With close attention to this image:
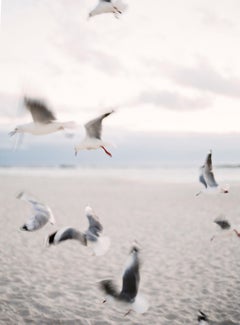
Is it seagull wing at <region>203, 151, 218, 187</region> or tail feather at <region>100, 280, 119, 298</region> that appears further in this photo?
seagull wing at <region>203, 151, 218, 187</region>

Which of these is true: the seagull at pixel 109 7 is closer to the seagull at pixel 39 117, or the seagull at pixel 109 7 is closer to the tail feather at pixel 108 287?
the seagull at pixel 39 117

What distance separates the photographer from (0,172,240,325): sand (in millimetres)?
2582

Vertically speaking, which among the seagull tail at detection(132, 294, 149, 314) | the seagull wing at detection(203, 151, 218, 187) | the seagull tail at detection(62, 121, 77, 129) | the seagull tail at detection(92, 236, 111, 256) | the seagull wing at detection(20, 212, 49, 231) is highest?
the seagull wing at detection(203, 151, 218, 187)

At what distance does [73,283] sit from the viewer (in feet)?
9.77

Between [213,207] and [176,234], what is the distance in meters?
1.73

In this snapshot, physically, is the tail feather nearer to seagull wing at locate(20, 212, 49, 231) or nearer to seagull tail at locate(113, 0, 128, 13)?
seagull wing at locate(20, 212, 49, 231)

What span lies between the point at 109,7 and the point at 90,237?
2.91 feet

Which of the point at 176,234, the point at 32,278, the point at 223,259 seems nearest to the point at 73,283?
the point at 32,278

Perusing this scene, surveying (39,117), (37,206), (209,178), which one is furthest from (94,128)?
(209,178)

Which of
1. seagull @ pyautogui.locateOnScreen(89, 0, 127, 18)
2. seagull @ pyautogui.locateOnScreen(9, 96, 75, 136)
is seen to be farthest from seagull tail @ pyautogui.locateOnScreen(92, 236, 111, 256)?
seagull @ pyautogui.locateOnScreen(89, 0, 127, 18)

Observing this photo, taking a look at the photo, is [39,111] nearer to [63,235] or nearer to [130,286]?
[63,235]

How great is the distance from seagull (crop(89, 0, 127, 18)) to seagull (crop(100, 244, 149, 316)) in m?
0.87

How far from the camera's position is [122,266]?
10.8ft

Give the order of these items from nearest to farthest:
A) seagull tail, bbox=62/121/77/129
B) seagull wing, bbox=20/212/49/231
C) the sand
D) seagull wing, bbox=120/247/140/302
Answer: seagull tail, bbox=62/121/77/129 → seagull wing, bbox=120/247/140/302 → seagull wing, bbox=20/212/49/231 → the sand
